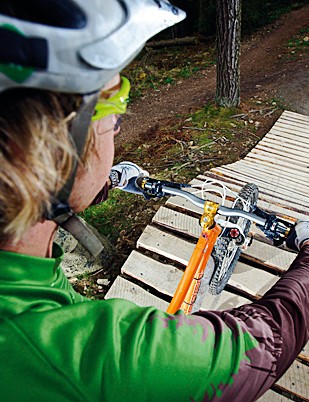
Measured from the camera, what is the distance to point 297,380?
9.83ft

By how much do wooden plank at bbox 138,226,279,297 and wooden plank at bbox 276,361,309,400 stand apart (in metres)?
0.70

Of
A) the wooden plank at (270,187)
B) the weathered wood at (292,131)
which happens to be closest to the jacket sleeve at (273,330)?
the wooden plank at (270,187)

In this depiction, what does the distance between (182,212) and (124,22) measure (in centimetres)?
335

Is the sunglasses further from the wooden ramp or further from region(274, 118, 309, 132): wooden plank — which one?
region(274, 118, 309, 132): wooden plank

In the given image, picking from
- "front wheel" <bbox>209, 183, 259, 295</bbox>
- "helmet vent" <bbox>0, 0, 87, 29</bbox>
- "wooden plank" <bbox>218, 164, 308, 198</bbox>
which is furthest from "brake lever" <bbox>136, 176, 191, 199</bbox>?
"wooden plank" <bbox>218, 164, 308, 198</bbox>

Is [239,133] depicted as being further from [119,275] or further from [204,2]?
[204,2]

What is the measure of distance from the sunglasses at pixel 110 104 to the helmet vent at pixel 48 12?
0.90 ft

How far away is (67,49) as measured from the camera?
1215mm

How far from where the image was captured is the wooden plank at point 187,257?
12.0 ft

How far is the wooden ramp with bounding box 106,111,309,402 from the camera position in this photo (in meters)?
3.57

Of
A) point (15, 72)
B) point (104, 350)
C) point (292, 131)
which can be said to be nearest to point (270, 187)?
point (292, 131)

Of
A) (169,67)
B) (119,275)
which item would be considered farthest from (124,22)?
(169,67)

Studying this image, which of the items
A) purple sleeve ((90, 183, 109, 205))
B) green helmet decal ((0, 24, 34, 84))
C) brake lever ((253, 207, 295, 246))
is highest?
green helmet decal ((0, 24, 34, 84))

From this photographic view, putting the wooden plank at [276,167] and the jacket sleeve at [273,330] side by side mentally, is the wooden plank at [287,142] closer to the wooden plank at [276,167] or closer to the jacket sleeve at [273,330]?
the wooden plank at [276,167]
